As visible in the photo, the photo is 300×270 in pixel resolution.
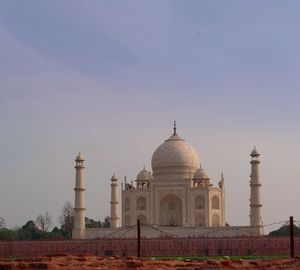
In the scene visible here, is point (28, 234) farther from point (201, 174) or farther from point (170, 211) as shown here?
point (201, 174)

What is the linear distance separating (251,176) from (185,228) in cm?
534

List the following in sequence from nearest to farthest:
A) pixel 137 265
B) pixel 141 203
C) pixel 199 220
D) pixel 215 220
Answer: pixel 137 265
pixel 199 220
pixel 215 220
pixel 141 203

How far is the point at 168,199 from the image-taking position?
50969 millimetres

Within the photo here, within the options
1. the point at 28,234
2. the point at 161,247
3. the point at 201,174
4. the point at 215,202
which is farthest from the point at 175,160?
the point at 28,234

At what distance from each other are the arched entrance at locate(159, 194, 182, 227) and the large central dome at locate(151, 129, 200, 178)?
1837 mm

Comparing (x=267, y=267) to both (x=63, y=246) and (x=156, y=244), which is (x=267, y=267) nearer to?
(x=156, y=244)

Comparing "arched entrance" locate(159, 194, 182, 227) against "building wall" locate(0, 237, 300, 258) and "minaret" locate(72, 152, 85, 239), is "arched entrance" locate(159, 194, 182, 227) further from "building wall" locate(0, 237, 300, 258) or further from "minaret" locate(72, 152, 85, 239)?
"building wall" locate(0, 237, 300, 258)

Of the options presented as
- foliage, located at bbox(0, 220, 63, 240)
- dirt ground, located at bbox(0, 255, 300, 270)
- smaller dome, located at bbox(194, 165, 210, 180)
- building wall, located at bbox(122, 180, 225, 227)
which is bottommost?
dirt ground, located at bbox(0, 255, 300, 270)

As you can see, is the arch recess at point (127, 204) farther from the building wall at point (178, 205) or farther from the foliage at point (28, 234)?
the foliage at point (28, 234)

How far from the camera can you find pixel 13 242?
41.9 meters

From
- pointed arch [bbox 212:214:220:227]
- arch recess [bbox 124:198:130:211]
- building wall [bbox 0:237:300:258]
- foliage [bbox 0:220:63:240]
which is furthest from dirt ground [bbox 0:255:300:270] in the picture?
foliage [bbox 0:220:63:240]

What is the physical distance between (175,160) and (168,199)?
111 inches

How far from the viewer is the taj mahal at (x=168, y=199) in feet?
154

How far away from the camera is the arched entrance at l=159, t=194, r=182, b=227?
50844 millimetres
